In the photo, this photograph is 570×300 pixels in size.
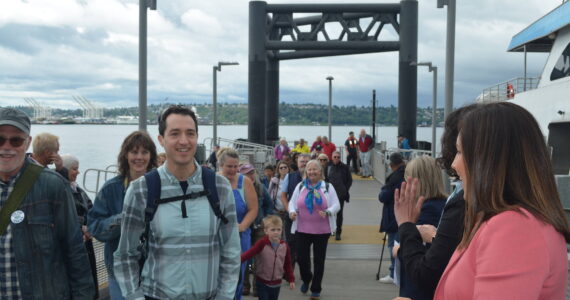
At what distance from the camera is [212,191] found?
3.10m

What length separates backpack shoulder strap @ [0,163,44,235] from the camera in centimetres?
289

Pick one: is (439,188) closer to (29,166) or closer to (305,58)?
(29,166)

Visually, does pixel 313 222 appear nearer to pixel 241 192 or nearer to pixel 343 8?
pixel 241 192

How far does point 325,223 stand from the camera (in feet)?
23.9

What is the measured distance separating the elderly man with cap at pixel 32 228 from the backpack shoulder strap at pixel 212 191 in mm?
770

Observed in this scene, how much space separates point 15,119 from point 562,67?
16.4 metres

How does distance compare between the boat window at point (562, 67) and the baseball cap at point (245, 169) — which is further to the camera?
the boat window at point (562, 67)

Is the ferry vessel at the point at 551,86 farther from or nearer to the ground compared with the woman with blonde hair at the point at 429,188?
farther from the ground

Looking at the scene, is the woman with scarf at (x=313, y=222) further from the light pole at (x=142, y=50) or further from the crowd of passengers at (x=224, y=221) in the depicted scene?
the light pole at (x=142, y=50)

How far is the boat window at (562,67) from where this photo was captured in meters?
15.8

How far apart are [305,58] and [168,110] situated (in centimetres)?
2592

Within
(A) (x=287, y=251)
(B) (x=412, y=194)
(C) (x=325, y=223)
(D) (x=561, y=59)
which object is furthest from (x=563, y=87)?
(B) (x=412, y=194)

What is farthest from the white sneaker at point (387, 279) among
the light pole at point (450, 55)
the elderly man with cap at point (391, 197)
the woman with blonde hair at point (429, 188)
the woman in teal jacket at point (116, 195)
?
the light pole at point (450, 55)

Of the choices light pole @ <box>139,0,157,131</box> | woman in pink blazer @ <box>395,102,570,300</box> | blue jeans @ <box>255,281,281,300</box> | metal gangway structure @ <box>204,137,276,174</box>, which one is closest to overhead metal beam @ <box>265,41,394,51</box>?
metal gangway structure @ <box>204,137,276,174</box>
